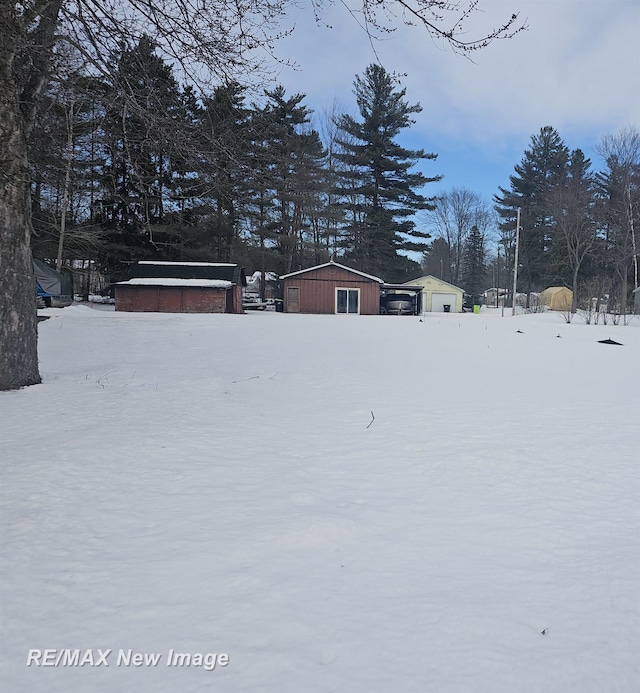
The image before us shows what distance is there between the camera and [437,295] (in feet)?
128

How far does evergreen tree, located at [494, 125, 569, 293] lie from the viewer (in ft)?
141

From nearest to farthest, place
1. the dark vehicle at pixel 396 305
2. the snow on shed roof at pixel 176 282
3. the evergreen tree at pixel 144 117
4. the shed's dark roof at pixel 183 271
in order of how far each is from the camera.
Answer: the evergreen tree at pixel 144 117 < the snow on shed roof at pixel 176 282 < the shed's dark roof at pixel 183 271 < the dark vehicle at pixel 396 305

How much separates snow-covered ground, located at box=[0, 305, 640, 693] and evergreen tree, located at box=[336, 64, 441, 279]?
31.9 m

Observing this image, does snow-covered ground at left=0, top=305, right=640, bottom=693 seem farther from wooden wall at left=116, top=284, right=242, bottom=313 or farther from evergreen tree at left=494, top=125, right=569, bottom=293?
evergreen tree at left=494, top=125, right=569, bottom=293

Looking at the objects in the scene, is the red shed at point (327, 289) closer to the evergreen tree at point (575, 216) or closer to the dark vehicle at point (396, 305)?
the dark vehicle at point (396, 305)

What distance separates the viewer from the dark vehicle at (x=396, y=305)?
30.7m

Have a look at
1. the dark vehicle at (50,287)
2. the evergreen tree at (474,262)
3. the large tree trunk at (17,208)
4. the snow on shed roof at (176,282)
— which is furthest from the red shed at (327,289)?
the evergreen tree at (474,262)

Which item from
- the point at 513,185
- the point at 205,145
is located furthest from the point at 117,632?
the point at 513,185

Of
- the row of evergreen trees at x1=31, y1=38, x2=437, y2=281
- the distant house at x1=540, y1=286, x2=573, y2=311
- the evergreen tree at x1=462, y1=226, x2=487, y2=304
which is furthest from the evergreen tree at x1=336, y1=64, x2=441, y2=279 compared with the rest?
the evergreen tree at x1=462, y1=226, x2=487, y2=304

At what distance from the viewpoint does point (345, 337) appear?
12.0m

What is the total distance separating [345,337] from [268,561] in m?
10.2

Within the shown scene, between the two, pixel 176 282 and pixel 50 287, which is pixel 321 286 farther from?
pixel 50 287

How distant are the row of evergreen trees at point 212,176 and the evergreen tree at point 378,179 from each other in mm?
88

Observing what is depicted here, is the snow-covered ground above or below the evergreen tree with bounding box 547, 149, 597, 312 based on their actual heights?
below
